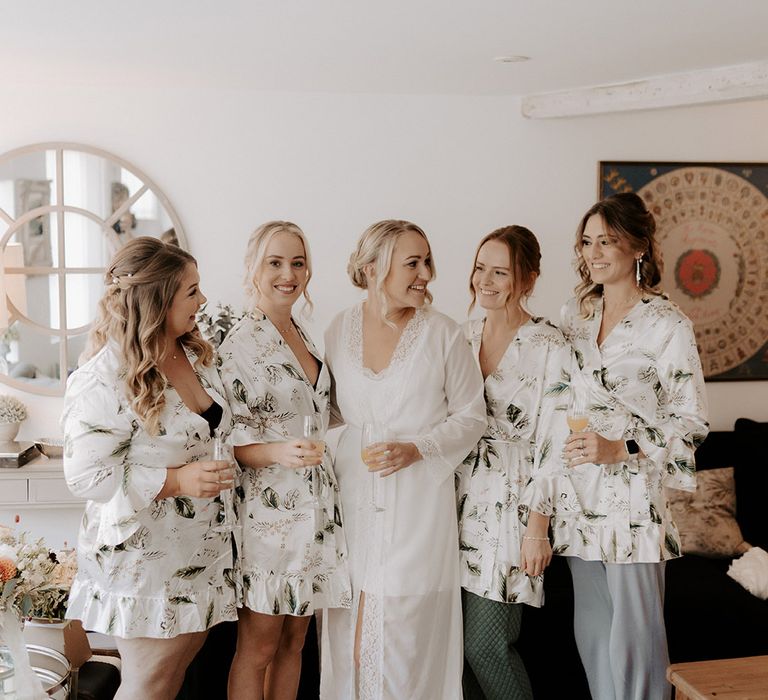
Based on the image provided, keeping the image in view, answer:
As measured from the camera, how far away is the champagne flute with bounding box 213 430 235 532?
2.12 m

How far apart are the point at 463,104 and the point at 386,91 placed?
0.45 m

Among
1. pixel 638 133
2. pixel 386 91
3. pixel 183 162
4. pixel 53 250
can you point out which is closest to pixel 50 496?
pixel 53 250

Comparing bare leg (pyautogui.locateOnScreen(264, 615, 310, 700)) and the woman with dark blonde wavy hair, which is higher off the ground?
the woman with dark blonde wavy hair

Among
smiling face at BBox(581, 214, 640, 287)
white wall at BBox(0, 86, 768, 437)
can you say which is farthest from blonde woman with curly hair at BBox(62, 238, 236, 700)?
white wall at BBox(0, 86, 768, 437)

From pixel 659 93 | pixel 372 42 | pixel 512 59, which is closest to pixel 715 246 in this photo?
pixel 659 93

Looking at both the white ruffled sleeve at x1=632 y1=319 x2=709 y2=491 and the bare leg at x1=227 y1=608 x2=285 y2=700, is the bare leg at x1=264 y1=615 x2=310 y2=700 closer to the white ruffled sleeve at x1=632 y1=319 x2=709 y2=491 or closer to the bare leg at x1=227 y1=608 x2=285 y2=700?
the bare leg at x1=227 y1=608 x2=285 y2=700

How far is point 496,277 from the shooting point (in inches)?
108

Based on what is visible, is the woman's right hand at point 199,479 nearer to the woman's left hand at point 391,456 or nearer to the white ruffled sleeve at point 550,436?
the woman's left hand at point 391,456

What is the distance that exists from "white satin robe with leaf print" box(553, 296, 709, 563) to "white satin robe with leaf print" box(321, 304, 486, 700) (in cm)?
36

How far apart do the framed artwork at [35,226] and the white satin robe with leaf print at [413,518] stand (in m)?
2.48

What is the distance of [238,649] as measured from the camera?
101 inches

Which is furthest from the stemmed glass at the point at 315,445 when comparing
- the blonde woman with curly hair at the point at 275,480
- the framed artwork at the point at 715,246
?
the framed artwork at the point at 715,246

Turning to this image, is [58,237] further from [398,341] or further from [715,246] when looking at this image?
[715,246]

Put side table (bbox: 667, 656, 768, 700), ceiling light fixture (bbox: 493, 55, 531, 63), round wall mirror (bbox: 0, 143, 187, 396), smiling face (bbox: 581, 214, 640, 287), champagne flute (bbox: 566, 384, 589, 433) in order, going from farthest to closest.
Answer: round wall mirror (bbox: 0, 143, 187, 396)
ceiling light fixture (bbox: 493, 55, 531, 63)
smiling face (bbox: 581, 214, 640, 287)
champagne flute (bbox: 566, 384, 589, 433)
side table (bbox: 667, 656, 768, 700)
